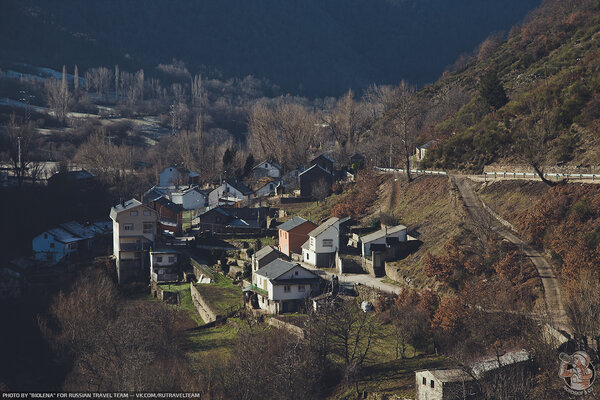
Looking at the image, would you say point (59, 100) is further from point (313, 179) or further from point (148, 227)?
point (148, 227)

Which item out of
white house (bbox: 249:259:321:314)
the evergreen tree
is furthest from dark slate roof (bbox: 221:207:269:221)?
the evergreen tree

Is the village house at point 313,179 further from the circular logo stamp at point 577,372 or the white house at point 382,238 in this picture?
the circular logo stamp at point 577,372

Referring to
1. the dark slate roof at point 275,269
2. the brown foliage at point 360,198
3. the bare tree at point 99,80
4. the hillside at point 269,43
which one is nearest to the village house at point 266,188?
the brown foliage at point 360,198

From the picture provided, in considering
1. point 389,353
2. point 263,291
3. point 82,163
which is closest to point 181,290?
point 263,291

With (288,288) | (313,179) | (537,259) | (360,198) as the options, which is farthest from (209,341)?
(313,179)

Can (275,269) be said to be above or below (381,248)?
below

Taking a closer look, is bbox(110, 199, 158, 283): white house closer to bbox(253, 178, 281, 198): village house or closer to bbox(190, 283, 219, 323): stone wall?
bbox(190, 283, 219, 323): stone wall
